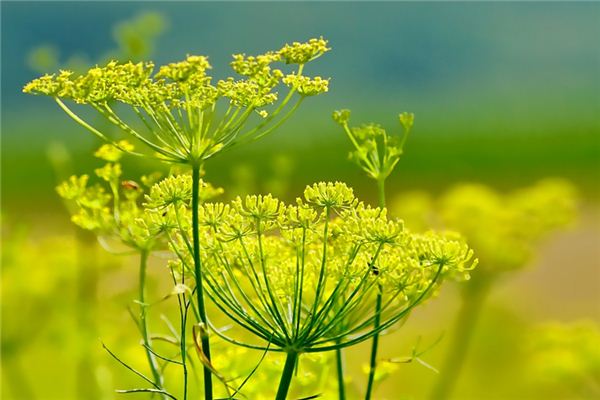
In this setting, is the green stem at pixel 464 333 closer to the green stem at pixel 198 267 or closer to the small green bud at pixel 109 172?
the small green bud at pixel 109 172

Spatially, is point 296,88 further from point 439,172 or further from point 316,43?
point 439,172

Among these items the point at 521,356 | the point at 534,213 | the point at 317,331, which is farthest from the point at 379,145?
the point at 521,356

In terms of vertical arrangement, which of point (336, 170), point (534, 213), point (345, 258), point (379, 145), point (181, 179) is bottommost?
point (345, 258)

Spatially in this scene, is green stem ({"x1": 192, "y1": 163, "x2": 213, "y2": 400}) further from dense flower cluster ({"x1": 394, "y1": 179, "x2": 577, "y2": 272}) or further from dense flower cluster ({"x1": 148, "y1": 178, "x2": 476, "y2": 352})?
dense flower cluster ({"x1": 394, "y1": 179, "x2": 577, "y2": 272})

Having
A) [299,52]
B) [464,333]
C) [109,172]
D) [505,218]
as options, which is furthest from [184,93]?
[464,333]

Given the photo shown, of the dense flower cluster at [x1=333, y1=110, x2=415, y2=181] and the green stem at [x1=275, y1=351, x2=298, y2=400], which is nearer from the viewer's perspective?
the green stem at [x1=275, y1=351, x2=298, y2=400]

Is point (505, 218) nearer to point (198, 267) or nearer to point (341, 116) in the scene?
point (341, 116)

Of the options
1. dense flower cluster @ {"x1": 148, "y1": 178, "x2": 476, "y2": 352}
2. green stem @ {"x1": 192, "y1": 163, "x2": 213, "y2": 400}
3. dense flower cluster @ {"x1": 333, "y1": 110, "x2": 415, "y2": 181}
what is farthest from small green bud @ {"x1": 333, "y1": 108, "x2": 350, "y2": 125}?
green stem @ {"x1": 192, "y1": 163, "x2": 213, "y2": 400}

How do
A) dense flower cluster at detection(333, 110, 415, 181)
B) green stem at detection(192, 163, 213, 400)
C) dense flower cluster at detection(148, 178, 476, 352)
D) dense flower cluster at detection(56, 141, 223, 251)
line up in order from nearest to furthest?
green stem at detection(192, 163, 213, 400), dense flower cluster at detection(148, 178, 476, 352), dense flower cluster at detection(333, 110, 415, 181), dense flower cluster at detection(56, 141, 223, 251)
